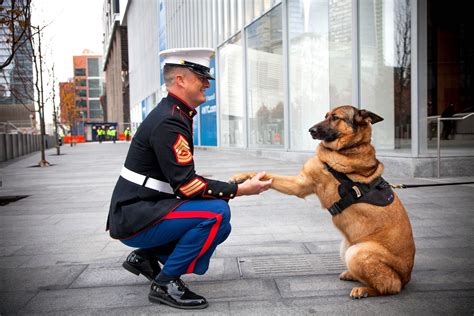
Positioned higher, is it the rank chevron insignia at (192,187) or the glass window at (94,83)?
the glass window at (94,83)

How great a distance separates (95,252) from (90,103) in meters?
168

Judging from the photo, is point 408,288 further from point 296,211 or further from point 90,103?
point 90,103

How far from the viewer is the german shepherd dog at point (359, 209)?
3.18 metres

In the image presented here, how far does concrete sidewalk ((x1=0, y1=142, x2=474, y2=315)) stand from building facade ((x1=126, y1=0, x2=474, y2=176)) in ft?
10.9

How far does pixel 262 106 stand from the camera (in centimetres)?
1853

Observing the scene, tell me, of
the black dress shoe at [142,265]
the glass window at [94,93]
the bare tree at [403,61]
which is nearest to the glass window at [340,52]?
the bare tree at [403,61]

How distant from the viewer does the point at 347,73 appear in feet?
41.5

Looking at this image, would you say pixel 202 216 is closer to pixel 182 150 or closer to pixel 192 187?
pixel 192 187

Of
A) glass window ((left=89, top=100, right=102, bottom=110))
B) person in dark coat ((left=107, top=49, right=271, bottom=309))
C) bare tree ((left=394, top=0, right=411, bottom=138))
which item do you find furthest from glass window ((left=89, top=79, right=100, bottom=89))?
person in dark coat ((left=107, top=49, right=271, bottom=309))

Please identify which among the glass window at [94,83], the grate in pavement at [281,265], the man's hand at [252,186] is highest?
the glass window at [94,83]

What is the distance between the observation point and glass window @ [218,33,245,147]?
2112cm

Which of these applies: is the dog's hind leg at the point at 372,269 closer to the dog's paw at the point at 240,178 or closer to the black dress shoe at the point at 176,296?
the dog's paw at the point at 240,178

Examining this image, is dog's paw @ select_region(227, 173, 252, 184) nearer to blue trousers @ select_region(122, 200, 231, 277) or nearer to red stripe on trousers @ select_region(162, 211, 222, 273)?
blue trousers @ select_region(122, 200, 231, 277)

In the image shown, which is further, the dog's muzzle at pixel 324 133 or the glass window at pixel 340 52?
the glass window at pixel 340 52
